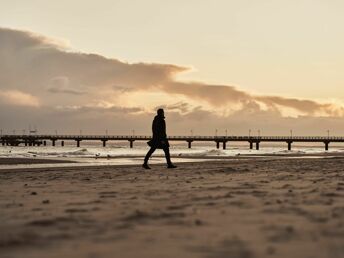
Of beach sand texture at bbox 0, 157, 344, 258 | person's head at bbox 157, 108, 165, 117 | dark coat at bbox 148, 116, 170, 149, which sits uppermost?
person's head at bbox 157, 108, 165, 117

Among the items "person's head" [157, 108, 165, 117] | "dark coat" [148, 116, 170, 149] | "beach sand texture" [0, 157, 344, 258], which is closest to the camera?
"beach sand texture" [0, 157, 344, 258]

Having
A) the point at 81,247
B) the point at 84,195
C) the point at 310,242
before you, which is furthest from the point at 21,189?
the point at 310,242

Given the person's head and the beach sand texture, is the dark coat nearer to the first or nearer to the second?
the person's head

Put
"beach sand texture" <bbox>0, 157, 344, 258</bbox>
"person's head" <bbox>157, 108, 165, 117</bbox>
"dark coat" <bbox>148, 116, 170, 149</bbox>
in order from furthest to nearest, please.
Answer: "dark coat" <bbox>148, 116, 170, 149</bbox>
"person's head" <bbox>157, 108, 165, 117</bbox>
"beach sand texture" <bbox>0, 157, 344, 258</bbox>

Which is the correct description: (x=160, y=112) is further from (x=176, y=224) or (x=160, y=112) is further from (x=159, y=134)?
(x=176, y=224)

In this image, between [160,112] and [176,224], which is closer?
[176,224]

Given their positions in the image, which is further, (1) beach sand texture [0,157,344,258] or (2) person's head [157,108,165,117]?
(2) person's head [157,108,165,117]

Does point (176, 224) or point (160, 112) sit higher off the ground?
point (160, 112)

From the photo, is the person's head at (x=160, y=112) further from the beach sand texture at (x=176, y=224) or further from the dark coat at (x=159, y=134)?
the beach sand texture at (x=176, y=224)

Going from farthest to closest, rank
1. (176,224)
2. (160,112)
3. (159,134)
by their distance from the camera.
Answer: (159,134) < (160,112) < (176,224)

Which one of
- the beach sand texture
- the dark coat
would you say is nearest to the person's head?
the dark coat

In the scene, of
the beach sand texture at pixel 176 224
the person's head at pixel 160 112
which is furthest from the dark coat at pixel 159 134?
the beach sand texture at pixel 176 224

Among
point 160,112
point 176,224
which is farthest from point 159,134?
point 176,224

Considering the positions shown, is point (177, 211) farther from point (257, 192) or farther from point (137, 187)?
point (137, 187)
